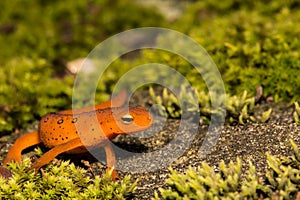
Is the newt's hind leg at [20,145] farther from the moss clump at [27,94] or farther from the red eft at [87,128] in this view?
the moss clump at [27,94]

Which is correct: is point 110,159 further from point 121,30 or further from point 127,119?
point 121,30

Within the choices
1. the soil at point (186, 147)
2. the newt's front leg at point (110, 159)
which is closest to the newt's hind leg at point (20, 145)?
the soil at point (186, 147)

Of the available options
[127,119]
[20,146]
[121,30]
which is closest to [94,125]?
[127,119]

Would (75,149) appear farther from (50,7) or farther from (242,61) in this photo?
(50,7)

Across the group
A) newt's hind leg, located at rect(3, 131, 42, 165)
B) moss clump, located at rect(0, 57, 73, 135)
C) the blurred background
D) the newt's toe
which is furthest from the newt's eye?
moss clump, located at rect(0, 57, 73, 135)

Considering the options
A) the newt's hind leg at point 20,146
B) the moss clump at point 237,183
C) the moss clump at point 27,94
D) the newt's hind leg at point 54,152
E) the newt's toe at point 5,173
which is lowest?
the moss clump at point 237,183

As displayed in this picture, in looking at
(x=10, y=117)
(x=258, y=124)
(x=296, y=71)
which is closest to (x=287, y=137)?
(x=258, y=124)
